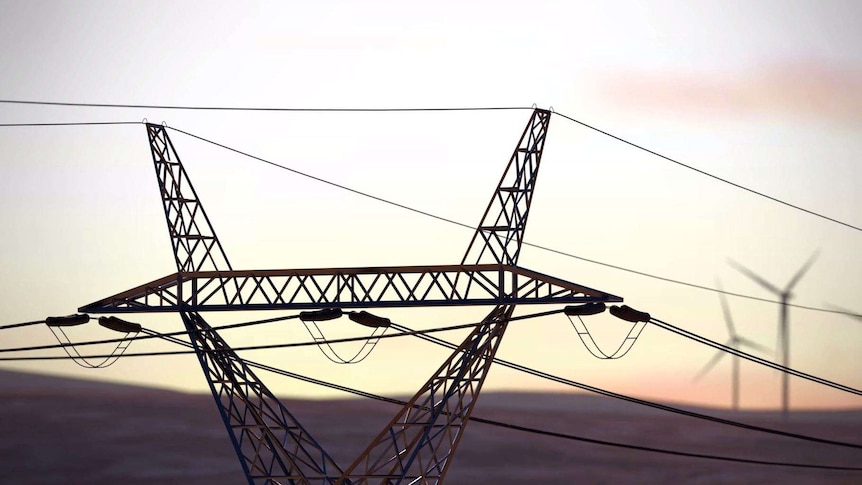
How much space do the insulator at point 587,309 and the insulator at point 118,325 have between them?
47.5 ft

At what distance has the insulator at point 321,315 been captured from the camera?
111ft

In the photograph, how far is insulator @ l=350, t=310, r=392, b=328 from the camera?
34406 mm

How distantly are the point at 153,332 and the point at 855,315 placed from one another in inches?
2019

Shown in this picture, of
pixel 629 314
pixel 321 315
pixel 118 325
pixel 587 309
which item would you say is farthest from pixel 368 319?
pixel 118 325

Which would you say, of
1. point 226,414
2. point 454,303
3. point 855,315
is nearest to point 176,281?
point 226,414

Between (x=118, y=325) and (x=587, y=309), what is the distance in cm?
1555

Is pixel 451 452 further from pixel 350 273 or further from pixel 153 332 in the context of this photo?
pixel 153 332

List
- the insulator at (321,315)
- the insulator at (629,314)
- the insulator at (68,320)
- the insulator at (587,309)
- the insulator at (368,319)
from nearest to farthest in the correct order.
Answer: the insulator at (587,309), the insulator at (629,314), the insulator at (321,315), the insulator at (368,319), the insulator at (68,320)

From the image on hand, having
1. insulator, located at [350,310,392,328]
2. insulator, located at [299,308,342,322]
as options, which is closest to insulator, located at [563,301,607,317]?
insulator, located at [350,310,392,328]

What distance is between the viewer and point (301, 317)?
113 ft

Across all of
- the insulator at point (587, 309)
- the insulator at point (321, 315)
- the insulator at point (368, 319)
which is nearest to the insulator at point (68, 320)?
the insulator at point (321, 315)

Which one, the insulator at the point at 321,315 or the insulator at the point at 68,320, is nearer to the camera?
the insulator at the point at 321,315

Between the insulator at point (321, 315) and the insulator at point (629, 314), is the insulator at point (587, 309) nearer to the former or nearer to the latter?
the insulator at point (629, 314)

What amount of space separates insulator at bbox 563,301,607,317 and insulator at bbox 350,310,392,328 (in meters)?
5.90
